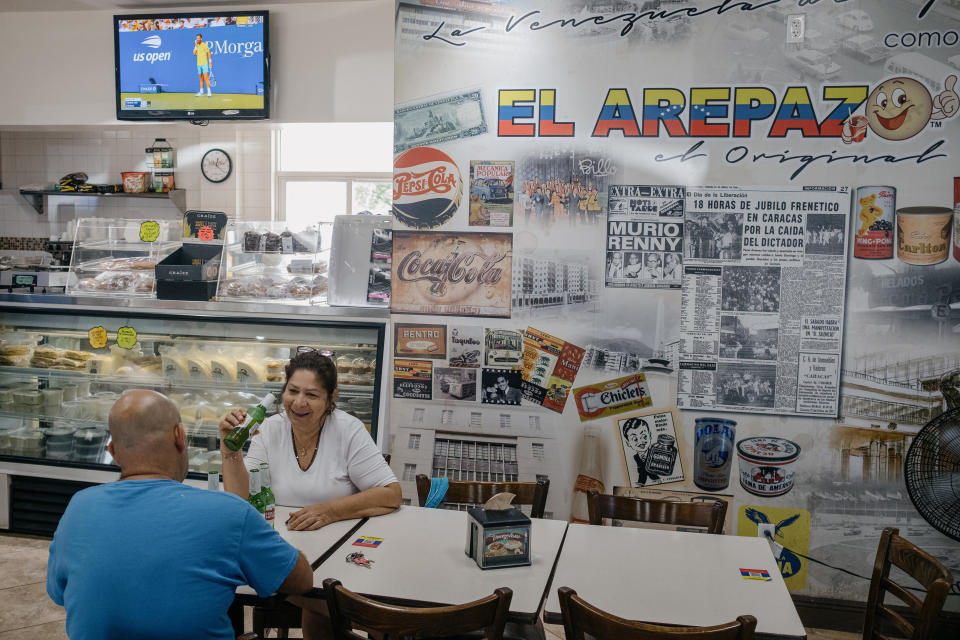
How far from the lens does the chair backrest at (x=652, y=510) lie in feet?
9.30

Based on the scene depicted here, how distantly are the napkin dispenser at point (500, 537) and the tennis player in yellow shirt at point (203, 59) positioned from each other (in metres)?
3.31

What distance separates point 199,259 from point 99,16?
175 cm

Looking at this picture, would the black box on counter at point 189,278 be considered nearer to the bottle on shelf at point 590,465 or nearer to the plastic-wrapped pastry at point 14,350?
the plastic-wrapped pastry at point 14,350

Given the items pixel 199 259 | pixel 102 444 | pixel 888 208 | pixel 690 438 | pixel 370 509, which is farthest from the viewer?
pixel 102 444

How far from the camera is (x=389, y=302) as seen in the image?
13.3ft

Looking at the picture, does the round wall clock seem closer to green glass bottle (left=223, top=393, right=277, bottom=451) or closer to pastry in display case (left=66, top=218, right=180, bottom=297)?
pastry in display case (left=66, top=218, right=180, bottom=297)

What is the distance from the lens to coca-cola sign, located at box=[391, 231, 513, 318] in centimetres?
392

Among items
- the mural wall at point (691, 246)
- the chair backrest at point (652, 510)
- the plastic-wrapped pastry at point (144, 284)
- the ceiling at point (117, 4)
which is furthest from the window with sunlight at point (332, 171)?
the chair backrest at point (652, 510)

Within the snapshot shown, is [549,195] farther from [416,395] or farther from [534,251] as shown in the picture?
[416,395]

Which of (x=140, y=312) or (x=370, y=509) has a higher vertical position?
(x=140, y=312)

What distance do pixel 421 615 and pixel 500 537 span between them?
1.61 feet

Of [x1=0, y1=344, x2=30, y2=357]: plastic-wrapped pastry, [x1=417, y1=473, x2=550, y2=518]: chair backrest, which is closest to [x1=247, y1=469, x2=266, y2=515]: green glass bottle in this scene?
[x1=417, y1=473, x2=550, y2=518]: chair backrest

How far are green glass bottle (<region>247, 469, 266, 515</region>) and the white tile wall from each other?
18.7 feet

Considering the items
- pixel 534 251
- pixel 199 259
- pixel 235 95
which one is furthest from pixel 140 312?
pixel 534 251
